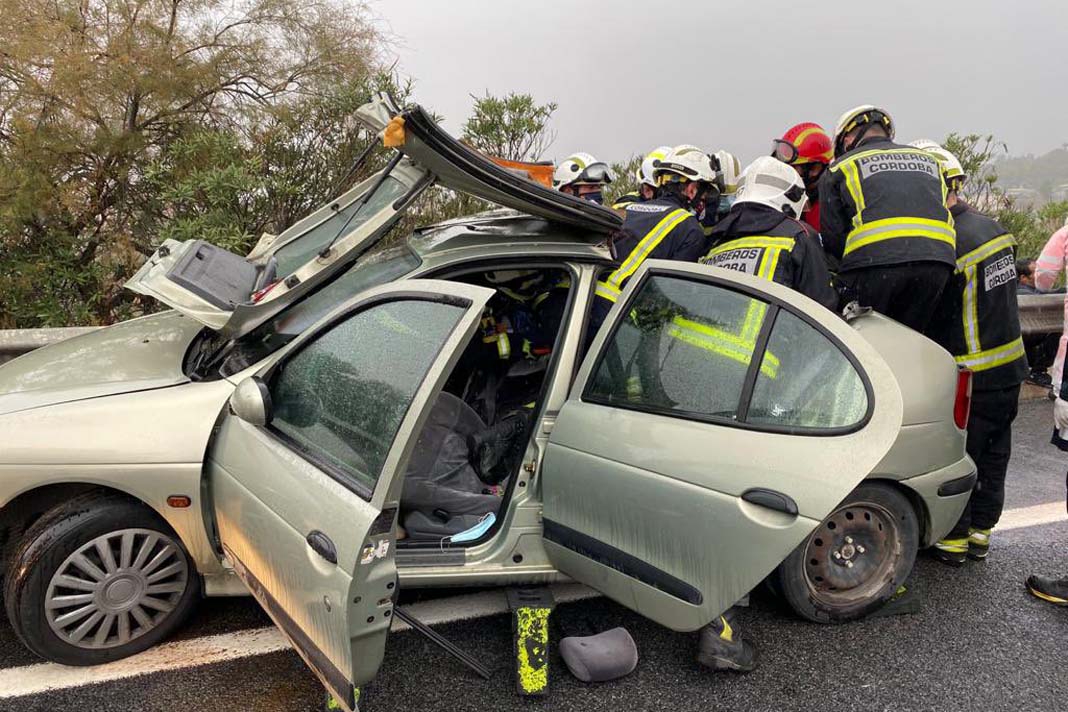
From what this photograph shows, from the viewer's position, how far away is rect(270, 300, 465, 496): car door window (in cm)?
191

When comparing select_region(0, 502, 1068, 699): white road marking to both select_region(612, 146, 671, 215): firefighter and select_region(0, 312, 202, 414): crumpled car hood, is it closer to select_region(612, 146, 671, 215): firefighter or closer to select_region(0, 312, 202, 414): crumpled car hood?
select_region(0, 312, 202, 414): crumpled car hood

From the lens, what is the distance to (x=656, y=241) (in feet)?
10.2

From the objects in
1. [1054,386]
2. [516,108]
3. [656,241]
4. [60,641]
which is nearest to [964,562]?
[1054,386]

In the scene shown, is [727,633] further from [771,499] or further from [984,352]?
[984,352]

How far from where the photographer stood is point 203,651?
2.46 m

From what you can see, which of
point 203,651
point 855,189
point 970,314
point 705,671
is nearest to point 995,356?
point 970,314

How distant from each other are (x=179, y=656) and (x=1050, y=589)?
3.61 metres

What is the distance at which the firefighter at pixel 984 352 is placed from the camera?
10.8ft

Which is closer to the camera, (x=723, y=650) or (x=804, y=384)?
(x=804, y=384)

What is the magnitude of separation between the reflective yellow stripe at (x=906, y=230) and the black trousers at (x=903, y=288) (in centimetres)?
13

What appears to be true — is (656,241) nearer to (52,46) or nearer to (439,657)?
(439,657)

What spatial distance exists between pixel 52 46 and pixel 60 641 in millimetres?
5692

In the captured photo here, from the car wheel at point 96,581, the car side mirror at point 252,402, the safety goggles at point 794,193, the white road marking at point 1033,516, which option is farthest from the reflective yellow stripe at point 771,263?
the car wheel at point 96,581

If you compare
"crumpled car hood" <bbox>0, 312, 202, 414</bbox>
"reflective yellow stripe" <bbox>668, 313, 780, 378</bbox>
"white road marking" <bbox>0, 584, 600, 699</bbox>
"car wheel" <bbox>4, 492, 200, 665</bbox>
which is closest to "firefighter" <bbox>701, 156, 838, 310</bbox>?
"reflective yellow stripe" <bbox>668, 313, 780, 378</bbox>
